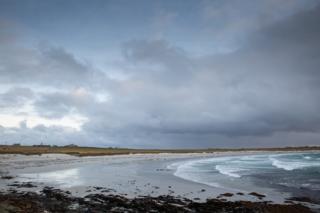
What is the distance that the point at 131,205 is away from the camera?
63.2 feet

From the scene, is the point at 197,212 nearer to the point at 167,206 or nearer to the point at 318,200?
the point at 167,206

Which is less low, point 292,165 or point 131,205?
point 292,165

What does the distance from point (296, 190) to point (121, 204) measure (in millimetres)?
15689

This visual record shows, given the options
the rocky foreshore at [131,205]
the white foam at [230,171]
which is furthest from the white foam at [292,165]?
the rocky foreshore at [131,205]

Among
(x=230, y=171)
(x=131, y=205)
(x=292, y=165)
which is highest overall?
(x=292, y=165)

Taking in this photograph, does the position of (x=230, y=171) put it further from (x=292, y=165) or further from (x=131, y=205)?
(x=131, y=205)

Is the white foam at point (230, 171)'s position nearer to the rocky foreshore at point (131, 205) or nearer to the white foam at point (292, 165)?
the white foam at point (292, 165)

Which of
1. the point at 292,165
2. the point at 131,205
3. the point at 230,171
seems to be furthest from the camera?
the point at 292,165

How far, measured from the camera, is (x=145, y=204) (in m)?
19.6

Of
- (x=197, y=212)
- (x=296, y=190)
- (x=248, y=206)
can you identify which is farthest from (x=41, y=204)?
(x=296, y=190)

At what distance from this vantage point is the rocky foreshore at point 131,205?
17453mm

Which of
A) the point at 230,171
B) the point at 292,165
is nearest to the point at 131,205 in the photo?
the point at 230,171

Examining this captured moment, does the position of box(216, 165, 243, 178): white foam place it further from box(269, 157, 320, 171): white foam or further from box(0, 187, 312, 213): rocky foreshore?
box(0, 187, 312, 213): rocky foreshore

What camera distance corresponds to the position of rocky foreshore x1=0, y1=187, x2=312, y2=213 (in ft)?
57.3
